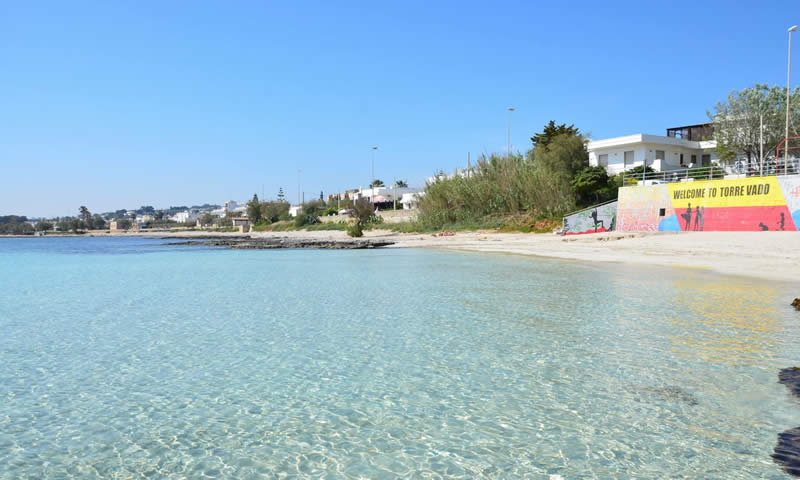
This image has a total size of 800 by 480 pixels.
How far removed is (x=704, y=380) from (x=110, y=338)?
31.1 feet

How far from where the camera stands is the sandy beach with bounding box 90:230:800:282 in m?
18.5

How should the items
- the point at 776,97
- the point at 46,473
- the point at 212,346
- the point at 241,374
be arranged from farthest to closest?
the point at 776,97 → the point at 212,346 → the point at 241,374 → the point at 46,473

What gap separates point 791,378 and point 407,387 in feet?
14.9

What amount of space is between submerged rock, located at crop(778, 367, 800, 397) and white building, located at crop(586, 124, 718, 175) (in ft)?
142

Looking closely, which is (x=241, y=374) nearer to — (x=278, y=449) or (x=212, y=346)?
(x=212, y=346)

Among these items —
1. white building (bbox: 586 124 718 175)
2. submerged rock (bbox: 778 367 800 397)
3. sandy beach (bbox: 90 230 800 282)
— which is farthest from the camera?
white building (bbox: 586 124 718 175)

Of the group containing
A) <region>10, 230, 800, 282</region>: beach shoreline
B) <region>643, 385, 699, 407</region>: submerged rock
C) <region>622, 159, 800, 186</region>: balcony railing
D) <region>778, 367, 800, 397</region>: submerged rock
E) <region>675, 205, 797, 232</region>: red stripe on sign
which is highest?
<region>622, 159, 800, 186</region>: balcony railing

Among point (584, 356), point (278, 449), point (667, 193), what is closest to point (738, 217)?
point (667, 193)

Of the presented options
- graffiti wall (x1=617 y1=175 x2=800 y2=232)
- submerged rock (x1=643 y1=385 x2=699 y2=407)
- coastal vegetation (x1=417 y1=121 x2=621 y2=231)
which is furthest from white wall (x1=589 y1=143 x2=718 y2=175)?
submerged rock (x1=643 y1=385 x2=699 y2=407)

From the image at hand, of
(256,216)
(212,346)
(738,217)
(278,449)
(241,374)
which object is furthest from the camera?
(256,216)

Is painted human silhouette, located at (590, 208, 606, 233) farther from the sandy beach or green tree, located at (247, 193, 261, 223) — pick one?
green tree, located at (247, 193, 261, 223)

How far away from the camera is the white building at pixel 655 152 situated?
4838cm

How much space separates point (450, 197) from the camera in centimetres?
4628

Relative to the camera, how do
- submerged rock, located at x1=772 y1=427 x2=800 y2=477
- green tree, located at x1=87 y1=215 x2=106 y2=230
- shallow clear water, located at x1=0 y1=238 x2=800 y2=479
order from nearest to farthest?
submerged rock, located at x1=772 y1=427 x2=800 y2=477 < shallow clear water, located at x1=0 y1=238 x2=800 y2=479 < green tree, located at x1=87 y1=215 x2=106 y2=230
